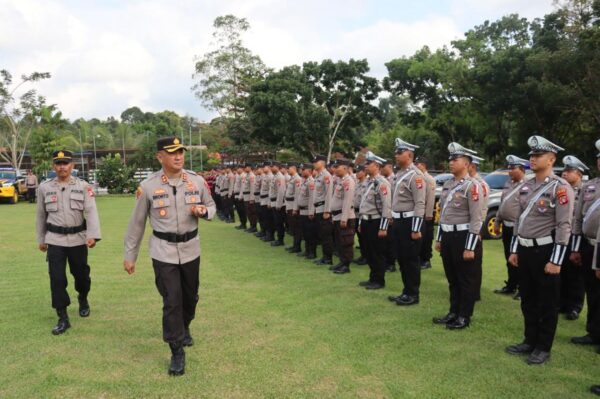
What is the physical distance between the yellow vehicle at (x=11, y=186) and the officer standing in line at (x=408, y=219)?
66.3 feet

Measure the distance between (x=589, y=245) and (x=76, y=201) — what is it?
5312mm

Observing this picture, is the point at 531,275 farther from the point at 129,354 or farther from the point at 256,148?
the point at 256,148

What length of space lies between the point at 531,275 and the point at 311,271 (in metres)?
3.82

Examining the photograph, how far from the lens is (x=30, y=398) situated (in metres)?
3.36

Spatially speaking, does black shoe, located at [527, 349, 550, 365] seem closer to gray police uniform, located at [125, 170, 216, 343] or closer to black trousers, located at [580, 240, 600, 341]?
black trousers, located at [580, 240, 600, 341]

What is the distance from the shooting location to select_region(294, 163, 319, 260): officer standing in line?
841cm

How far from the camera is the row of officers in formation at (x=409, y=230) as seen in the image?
152 inches

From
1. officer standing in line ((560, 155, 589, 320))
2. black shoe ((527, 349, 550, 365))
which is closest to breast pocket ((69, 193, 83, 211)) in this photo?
black shoe ((527, 349, 550, 365))

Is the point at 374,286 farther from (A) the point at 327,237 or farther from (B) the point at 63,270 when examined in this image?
(B) the point at 63,270

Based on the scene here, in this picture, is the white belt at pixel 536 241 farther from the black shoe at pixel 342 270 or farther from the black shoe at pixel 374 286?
the black shoe at pixel 342 270

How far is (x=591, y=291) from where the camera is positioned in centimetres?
473

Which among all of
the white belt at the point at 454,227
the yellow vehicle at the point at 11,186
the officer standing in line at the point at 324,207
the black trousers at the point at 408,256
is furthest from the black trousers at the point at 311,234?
the yellow vehicle at the point at 11,186

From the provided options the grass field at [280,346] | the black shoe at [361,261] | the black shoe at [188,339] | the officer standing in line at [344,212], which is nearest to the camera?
the grass field at [280,346]

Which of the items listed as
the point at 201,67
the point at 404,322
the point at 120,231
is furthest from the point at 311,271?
the point at 201,67
